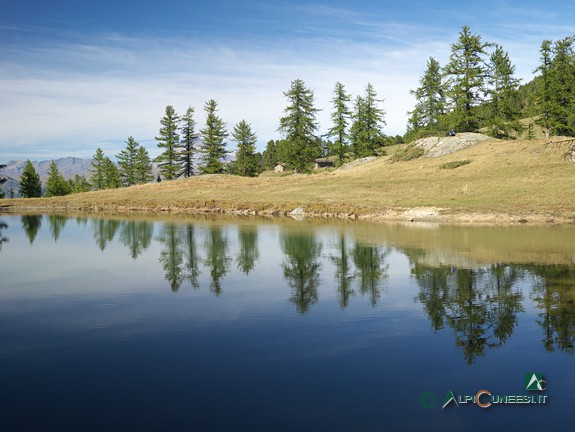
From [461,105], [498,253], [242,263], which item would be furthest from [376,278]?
[461,105]

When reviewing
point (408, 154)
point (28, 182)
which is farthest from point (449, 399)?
point (28, 182)

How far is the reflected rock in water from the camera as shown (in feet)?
53.5

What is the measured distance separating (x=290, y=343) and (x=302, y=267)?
10865mm

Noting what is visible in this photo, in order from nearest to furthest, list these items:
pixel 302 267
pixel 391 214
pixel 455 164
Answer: pixel 302 267 → pixel 391 214 → pixel 455 164

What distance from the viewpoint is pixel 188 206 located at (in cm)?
6600

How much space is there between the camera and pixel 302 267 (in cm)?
2238

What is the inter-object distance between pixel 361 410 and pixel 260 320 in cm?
574

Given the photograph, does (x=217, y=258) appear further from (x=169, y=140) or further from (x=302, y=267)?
(x=169, y=140)

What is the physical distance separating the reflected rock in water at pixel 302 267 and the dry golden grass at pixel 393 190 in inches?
758

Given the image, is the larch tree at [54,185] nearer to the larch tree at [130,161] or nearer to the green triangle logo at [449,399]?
the larch tree at [130,161]

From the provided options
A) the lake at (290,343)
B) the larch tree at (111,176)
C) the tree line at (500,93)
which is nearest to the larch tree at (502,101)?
the tree line at (500,93)

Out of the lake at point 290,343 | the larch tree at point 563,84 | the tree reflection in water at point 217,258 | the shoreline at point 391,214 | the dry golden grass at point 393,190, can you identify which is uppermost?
the larch tree at point 563,84

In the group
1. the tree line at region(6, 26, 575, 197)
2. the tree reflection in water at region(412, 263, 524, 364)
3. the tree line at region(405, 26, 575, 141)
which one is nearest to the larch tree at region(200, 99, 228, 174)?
the tree line at region(6, 26, 575, 197)

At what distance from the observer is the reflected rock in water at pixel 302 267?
16297 mm
